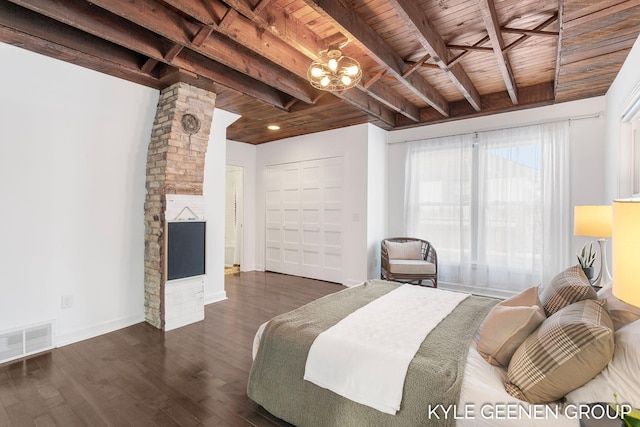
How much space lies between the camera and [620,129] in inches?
115

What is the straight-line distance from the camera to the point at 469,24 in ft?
8.45

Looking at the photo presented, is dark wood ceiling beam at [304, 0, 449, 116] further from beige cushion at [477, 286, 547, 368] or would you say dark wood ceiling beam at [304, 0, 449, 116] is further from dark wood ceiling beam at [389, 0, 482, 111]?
beige cushion at [477, 286, 547, 368]

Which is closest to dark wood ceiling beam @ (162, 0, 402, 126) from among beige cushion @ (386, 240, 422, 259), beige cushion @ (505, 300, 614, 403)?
beige cushion @ (386, 240, 422, 259)

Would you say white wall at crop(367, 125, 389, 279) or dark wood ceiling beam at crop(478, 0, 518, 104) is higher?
dark wood ceiling beam at crop(478, 0, 518, 104)

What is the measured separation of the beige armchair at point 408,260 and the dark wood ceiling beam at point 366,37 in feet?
7.15

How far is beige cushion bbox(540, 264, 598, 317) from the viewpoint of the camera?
5.71 ft

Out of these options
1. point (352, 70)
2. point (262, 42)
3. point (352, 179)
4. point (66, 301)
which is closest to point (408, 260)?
point (352, 179)

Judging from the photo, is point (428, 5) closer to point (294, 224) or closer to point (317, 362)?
point (317, 362)

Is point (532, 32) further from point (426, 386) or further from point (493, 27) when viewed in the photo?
point (426, 386)

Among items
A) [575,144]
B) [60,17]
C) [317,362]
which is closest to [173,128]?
[60,17]

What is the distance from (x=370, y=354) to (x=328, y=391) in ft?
1.00

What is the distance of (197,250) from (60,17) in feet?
7.74

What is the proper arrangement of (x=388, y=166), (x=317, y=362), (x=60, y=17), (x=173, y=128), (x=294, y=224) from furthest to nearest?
(x=294, y=224) → (x=388, y=166) → (x=173, y=128) → (x=60, y=17) → (x=317, y=362)

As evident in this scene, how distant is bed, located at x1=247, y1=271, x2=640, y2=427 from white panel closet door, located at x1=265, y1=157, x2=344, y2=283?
3201 millimetres
